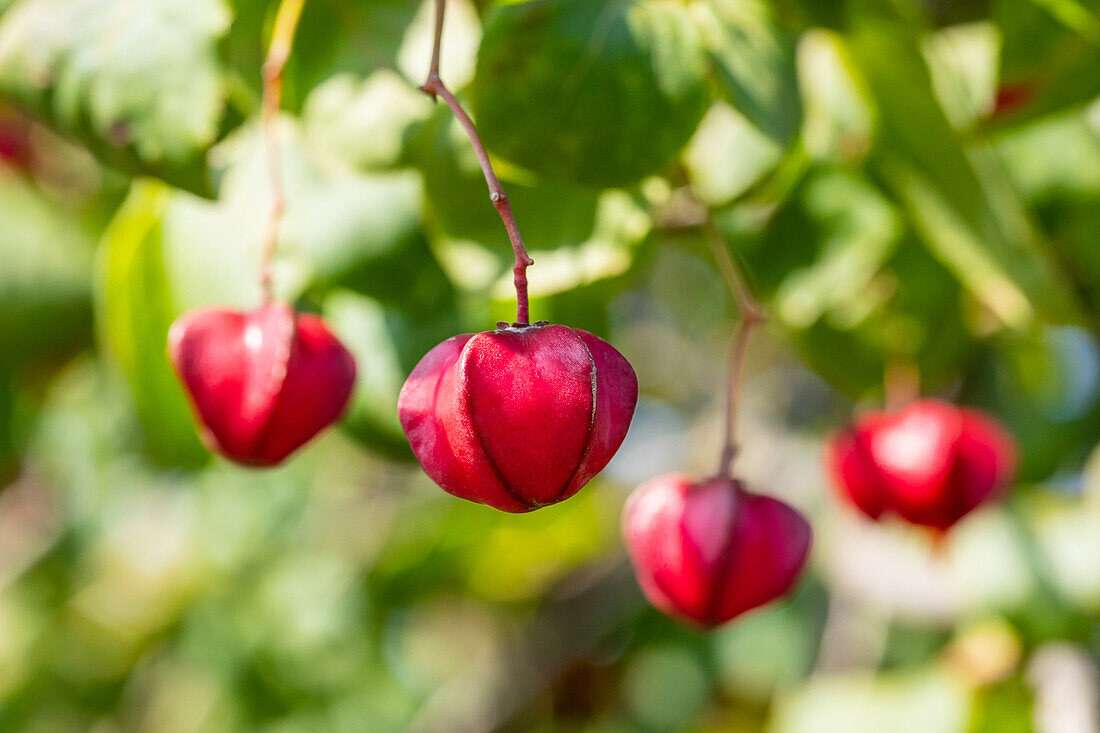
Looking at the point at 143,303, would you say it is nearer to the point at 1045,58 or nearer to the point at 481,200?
the point at 481,200

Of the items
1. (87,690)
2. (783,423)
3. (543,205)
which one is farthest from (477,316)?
(87,690)

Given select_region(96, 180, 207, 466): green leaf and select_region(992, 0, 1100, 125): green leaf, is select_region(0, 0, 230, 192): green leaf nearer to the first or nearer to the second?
select_region(96, 180, 207, 466): green leaf

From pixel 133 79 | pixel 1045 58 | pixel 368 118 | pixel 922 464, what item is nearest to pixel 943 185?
pixel 1045 58

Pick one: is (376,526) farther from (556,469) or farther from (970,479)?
(556,469)

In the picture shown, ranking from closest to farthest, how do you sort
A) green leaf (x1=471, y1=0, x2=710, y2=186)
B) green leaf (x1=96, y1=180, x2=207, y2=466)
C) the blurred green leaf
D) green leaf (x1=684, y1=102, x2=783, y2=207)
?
green leaf (x1=471, y1=0, x2=710, y2=186), green leaf (x1=684, y1=102, x2=783, y2=207), green leaf (x1=96, y1=180, x2=207, y2=466), the blurred green leaf

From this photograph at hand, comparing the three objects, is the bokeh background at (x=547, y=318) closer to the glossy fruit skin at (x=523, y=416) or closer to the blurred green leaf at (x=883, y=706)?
the blurred green leaf at (x=883, y=706)

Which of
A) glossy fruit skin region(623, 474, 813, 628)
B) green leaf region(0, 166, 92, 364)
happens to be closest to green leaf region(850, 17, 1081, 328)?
glossy fruit skin region(623, 474, 813, 628)

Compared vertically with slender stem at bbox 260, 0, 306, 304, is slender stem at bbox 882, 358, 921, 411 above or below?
below

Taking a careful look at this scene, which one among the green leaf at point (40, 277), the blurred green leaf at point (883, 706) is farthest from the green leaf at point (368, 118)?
the blurred green leaf at point (883, 706)
